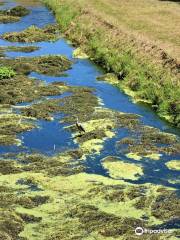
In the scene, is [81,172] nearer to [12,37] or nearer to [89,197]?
[89,197]

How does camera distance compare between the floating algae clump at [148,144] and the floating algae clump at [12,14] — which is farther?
the floating algae clump at [12,14]

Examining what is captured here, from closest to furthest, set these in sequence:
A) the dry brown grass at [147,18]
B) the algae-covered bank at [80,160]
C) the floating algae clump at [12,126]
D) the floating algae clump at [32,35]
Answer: the algae-covered bank at [80,160] < the floating algae clump at [12,126] < the dry brown grass at [147,18] < the floating algae clump at [32,35]

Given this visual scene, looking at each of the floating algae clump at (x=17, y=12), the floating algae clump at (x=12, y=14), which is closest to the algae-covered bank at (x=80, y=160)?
the floating algae clump at (x=12, y=14)

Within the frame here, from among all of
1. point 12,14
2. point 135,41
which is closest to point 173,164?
point 135,41

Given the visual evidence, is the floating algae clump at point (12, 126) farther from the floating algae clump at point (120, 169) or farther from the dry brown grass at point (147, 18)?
the dry brown grass at point (147, 18)

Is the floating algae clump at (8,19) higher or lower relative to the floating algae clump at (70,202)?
lower

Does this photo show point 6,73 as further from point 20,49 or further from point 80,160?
point 80,160

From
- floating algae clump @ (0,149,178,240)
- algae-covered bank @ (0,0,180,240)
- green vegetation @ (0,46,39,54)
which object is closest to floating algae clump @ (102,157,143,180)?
algae-covered bank @ (0,0,180,240)
